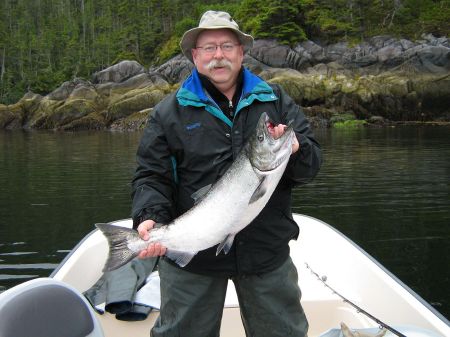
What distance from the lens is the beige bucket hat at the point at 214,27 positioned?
3639mm

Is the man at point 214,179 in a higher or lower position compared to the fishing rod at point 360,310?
higher

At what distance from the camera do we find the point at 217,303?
373 centimetres

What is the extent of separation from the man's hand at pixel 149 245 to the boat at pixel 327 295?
55 centimetres

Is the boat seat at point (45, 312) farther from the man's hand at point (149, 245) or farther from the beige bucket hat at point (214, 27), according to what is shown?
the beige bucket hat at point (214, 27)

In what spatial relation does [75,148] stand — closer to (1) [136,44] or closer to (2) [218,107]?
(2) [218,107]

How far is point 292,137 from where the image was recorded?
3.32m

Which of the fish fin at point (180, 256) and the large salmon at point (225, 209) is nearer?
the large salmon at point (225, 209)

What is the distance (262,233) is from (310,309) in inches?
96.8

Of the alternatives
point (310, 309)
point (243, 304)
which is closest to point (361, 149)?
point (310, 309)

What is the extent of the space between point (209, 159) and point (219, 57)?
0.73m

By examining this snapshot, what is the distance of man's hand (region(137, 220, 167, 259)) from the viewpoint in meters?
Answer: 3.55

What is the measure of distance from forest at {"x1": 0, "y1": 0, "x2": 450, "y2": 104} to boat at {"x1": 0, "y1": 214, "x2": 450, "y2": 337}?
166 ft

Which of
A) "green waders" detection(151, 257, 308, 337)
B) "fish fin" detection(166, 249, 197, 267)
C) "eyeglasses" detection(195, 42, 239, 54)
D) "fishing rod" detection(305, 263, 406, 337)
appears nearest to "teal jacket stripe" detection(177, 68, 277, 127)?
"eyeglasses" detection(195, 42, 239, 54)

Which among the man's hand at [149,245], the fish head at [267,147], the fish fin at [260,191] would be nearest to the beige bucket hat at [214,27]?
the fish head at [267,147]
